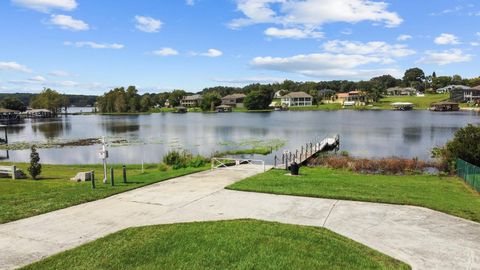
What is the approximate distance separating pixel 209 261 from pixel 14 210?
8.56 m

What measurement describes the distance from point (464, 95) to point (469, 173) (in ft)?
573

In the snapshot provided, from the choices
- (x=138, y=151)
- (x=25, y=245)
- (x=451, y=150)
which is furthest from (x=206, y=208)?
(x=138, y=151)

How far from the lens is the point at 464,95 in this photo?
171125 mm

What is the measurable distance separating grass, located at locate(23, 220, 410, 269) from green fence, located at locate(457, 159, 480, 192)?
13866 mm

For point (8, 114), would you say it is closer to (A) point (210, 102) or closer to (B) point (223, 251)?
(A) point (210, 102)

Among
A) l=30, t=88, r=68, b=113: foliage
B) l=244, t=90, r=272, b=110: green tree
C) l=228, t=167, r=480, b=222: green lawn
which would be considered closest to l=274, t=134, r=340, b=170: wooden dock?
l=228, t=167, r=480, b=222: green lawn

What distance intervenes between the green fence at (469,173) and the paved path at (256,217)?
356 inches

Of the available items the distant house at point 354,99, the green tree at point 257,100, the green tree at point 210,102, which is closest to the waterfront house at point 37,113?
the green tree at point 210,102

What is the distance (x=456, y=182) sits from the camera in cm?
2306

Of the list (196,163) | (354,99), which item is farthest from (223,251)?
(354,99)

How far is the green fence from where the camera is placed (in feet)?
66.3

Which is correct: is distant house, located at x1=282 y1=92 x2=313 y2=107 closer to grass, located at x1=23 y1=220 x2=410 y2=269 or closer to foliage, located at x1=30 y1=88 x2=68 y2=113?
foliage, located at x1=30 y1=88 x2=68 y2=113

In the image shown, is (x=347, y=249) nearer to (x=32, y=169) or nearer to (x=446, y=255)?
(x=446, y=255)

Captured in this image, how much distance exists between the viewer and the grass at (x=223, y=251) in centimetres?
838
